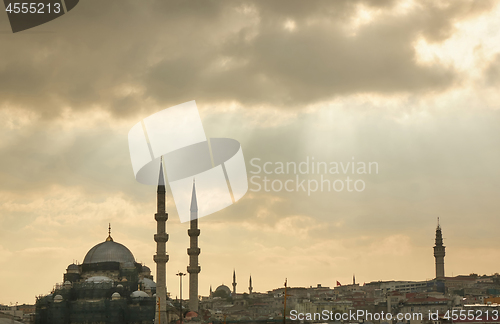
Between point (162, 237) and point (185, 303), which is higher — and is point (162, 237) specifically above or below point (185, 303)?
above

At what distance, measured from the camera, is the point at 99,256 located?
81.3 metres

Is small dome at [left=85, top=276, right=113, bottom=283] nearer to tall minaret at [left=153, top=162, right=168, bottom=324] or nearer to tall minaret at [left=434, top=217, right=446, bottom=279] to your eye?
tall minaret at [left=153, top=162, right=168, bottom=324]

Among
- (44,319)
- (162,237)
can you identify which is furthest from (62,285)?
(162,237)

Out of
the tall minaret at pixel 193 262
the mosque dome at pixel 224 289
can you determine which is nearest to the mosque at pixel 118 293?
the tall minaret at pixel 193 262

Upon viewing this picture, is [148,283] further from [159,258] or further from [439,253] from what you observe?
[439,253]

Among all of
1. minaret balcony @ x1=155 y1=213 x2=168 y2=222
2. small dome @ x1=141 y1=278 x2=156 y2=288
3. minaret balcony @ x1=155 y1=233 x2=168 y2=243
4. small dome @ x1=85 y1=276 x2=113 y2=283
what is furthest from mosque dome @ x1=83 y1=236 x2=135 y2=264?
minaret balcony @ x1=155 y1=213 x2=168 y2=222

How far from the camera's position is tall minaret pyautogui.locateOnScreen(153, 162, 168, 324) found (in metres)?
67.1

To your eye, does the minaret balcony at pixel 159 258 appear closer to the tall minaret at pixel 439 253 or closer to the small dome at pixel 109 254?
the small dome at pixel 109 254

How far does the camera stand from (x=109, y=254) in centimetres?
8138

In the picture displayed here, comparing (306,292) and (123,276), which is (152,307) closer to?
(123,276)

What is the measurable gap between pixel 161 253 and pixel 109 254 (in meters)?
16.1

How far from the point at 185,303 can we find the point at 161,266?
18.5m

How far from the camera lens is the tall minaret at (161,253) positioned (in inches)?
2640

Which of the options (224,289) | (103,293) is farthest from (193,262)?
(224,289)
